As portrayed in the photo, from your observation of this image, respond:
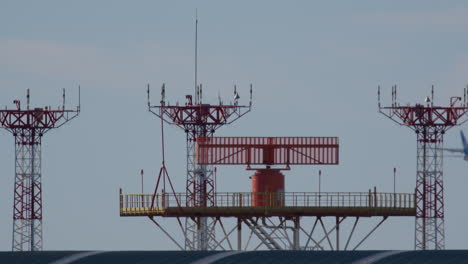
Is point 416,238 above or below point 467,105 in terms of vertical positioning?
below

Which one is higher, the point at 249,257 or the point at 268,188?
the point at 268,188

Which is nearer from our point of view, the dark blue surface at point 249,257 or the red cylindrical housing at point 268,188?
the dark blue surface at point 249,257

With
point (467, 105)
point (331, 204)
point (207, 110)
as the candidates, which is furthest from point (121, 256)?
point (467, 105)

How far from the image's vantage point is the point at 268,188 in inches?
5448

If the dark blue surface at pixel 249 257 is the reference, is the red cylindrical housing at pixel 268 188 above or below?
above

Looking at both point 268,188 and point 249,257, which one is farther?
point 268,188

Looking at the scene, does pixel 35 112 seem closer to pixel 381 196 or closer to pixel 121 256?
pixel 381 196

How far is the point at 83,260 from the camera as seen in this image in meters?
115

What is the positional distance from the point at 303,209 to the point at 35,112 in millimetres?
57460

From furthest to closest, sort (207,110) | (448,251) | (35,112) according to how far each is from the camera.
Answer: (35,112), (207,110), (448,251)

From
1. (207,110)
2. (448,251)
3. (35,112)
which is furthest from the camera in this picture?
(35,112)

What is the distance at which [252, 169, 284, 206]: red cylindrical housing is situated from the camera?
138 metres

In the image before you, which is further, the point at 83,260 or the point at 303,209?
the point at 303,209

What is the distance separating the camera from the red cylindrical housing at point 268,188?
138 metres
